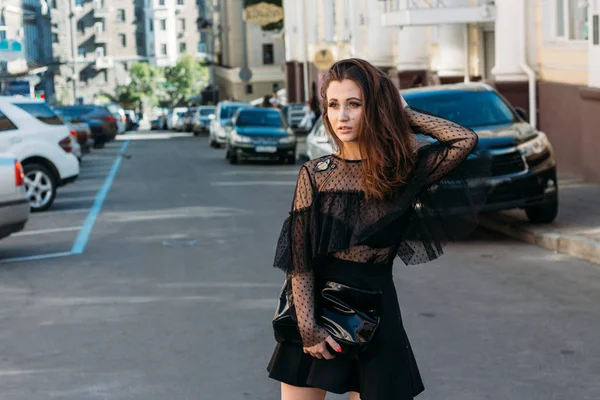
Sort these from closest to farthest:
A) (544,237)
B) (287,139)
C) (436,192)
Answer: (436,192) < (544,237) < (287,139)

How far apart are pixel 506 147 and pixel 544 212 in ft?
3.07

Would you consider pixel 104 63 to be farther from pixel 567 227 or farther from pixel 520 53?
pixel 567 227

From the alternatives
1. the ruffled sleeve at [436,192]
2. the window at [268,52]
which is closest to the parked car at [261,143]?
the ruffled sleeve at [436,192]

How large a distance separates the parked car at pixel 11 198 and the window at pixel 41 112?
690 cm

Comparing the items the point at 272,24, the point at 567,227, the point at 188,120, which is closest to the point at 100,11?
the point at 188,120

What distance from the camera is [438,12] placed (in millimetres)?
28297

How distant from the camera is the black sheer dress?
420 cm

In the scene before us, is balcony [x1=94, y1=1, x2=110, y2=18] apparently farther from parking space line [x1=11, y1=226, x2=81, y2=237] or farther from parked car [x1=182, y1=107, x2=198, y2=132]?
parking space line [x1=11, y1=226, x2=81, y2=237]

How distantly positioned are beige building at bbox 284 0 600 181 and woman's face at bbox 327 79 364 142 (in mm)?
15179

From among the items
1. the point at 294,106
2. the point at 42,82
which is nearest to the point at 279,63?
the point at 42,82

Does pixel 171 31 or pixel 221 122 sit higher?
pixel 171 31

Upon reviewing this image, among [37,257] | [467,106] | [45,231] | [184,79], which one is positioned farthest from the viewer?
[184,79]

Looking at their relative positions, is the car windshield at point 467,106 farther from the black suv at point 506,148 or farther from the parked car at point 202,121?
the parked car at point 202,121

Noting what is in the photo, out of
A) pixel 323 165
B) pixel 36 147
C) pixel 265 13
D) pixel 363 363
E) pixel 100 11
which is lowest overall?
pixel 36 147
